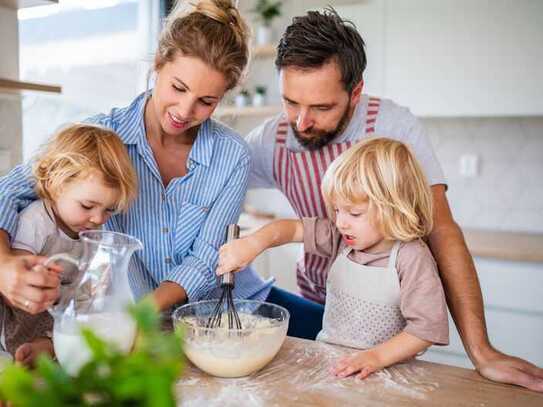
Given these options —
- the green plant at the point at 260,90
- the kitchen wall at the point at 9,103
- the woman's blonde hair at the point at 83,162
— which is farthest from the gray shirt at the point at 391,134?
the green plant at the point at 260,90

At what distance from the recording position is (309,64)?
4.46ft

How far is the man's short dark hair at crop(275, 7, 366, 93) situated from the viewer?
136cm

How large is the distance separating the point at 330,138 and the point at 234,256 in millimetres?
555

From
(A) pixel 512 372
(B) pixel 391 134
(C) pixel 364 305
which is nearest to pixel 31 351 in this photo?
(C) pixel 364 305

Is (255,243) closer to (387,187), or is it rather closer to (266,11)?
(387,187)

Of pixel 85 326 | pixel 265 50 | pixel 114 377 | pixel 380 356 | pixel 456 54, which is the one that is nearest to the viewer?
pixel 114 377

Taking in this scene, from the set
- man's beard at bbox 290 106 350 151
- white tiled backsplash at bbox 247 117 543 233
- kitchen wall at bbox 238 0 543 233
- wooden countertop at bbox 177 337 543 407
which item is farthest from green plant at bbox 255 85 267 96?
wooden countertop at bbox 177 337 543 407

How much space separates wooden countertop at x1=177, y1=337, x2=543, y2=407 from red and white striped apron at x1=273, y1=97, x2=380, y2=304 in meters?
0.61

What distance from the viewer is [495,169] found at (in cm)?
297

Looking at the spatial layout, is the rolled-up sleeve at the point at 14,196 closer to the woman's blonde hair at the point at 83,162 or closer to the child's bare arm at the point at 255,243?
the woman's blonde hair at the point at 83,162

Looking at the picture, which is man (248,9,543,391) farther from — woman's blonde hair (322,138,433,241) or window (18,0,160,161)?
window (18,0,160,161)

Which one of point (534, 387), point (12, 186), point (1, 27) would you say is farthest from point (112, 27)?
point (534, 387)

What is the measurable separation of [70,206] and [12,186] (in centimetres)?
13

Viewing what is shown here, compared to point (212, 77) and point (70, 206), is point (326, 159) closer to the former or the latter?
point (212, 77)
